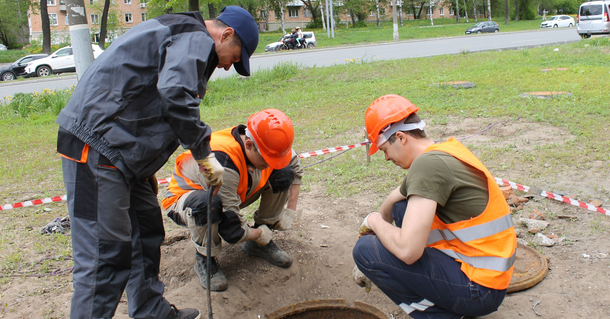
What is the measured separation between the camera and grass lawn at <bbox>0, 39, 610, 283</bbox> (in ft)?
14.7

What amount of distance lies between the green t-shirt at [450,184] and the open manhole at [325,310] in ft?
3.74

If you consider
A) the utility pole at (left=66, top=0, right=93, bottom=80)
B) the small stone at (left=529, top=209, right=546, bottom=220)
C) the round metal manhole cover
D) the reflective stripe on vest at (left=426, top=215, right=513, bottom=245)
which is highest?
the utility pole at (left=66, top=0, right=93, bottom=80)

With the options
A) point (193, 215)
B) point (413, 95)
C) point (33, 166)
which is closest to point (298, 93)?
point (413, 95)

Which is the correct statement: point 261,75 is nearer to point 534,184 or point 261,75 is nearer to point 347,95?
point 347,95

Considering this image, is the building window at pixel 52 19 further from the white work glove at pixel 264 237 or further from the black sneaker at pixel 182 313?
the black sneaker at pixel 182 313

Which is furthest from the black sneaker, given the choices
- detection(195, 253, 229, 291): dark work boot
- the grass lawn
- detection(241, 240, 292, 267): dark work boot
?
the grass lawn

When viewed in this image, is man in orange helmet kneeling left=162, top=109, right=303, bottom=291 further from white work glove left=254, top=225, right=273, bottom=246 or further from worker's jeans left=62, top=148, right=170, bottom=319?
worker's jeans left=62, top=148, right=170, bottom=319

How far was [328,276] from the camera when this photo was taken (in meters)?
3.22

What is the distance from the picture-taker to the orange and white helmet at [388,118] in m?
2.17

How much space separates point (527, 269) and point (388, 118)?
1.61 m

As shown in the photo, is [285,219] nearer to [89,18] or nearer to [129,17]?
[89,18]

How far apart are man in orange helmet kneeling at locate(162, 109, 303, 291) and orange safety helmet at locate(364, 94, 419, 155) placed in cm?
65

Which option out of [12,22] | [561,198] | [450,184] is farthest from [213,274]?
[12,22]

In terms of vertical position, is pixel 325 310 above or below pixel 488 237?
below
